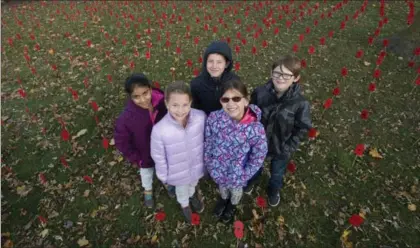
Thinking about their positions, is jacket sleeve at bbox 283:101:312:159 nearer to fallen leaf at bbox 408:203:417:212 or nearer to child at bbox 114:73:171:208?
child at bbox 114:73:171:208

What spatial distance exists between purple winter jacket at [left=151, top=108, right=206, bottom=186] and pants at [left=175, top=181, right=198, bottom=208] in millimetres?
186

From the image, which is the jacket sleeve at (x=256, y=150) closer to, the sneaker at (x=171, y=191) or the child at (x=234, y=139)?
the child at (x=234, y=139)

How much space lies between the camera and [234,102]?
104 inches

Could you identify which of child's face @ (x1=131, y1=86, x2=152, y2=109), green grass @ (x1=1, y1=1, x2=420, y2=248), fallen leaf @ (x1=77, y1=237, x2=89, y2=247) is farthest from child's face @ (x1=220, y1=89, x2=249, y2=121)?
fallen leaf @ (x1=77, y1=237, x2=89, y2=247)

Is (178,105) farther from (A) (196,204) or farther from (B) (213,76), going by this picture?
(A) (196,204)

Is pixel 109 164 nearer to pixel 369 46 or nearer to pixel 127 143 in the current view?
pixel 127 143

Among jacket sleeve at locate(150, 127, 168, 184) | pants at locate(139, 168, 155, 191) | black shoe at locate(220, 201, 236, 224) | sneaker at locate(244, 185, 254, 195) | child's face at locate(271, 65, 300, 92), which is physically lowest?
black shoe at locate(220, 201, 236, 224)

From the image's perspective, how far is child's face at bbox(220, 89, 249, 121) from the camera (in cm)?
263

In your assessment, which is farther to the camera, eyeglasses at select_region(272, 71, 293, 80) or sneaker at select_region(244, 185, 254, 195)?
sneaker at select_region(244, 185, 254, 195)

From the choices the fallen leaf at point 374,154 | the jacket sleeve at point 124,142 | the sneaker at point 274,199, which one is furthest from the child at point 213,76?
the fallen leaf at point 374,154

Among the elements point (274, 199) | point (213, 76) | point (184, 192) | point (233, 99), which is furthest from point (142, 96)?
point (274, 199)

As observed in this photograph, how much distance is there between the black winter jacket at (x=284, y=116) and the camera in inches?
116

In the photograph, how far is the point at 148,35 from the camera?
888 cm

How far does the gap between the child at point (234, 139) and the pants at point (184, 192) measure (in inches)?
19.7
